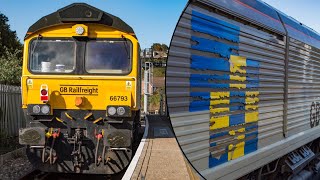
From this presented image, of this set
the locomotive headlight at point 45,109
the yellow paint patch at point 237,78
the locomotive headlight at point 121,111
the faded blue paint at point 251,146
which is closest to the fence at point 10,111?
the locomotive headlight at point 45,109

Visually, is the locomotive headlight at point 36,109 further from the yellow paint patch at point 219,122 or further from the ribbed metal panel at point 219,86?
the yellow paint patch at point 219,122

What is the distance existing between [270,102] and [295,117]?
1196 mm

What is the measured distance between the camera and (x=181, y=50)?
3.02 metres

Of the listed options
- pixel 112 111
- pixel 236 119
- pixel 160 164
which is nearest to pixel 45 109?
pixel 112 111

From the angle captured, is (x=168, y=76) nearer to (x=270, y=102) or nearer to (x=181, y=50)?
(x=181, y=50)

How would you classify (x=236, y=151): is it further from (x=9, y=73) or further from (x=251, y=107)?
(x=9, y=73)

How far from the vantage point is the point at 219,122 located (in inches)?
141

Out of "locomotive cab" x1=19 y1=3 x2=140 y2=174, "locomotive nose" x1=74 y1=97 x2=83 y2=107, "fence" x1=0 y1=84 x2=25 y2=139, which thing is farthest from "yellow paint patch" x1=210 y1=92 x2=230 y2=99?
"fence" x1=0 y1=84 x2=25 y2=139

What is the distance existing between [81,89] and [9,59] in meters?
17.7

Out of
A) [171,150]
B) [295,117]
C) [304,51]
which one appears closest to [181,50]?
[295,117]

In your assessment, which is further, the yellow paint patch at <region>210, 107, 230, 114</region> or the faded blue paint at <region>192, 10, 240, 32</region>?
the yellow paint patch at <region>210, 107, 230, 114</region>

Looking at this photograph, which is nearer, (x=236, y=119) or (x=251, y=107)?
(x=236, y=119)

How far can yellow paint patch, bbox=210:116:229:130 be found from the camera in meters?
3.48

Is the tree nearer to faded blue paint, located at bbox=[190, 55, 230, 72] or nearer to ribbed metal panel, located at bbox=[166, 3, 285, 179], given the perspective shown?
ribbed metal panel, located at bbox=[166, 3, 285, 179]
